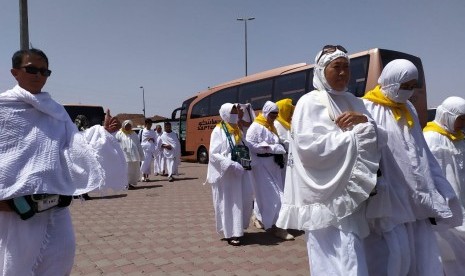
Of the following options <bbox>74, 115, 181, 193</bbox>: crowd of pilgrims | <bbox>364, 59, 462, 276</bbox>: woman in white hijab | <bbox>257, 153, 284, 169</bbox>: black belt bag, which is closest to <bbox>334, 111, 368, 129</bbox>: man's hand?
<bbox>364, 59, 462, 276</bbox>: woman in white hijab

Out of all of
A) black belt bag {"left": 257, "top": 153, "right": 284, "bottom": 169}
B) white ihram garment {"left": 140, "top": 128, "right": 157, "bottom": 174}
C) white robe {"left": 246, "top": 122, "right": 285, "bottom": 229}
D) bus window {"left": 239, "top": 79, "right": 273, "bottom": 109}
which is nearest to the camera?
white robe {"left": 246, "top": 122, "right": 285, "bottom": 229}

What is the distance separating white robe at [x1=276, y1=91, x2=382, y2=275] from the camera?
2.54 metres

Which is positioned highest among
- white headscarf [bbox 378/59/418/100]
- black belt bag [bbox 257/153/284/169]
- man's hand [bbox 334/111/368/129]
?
white headscarf [bbox 378/59/418/100]

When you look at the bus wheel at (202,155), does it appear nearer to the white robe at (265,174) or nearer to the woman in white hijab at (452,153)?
the white robe at (265,174)

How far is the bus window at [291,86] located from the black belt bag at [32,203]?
10601 millimetres

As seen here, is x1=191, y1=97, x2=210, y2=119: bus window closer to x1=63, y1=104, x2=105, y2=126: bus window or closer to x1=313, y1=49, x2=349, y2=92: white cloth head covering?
x1=63, y1=104, x2=105, y2=126: bus window

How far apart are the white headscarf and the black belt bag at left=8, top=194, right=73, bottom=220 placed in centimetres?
240

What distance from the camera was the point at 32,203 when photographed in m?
2.27

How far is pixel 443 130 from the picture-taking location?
13.0 ft

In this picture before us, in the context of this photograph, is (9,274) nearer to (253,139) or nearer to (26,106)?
(26,106)

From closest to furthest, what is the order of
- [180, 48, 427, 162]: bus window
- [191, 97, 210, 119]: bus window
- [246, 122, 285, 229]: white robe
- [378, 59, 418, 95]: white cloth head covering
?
[378, 59, 418, 95]: white cloth head covering < [246, 122, 285, 229]: white robe < [180, 48, 427, 162]: bus window < [191, 97, 210, 119]: bus window

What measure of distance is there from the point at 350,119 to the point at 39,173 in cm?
190

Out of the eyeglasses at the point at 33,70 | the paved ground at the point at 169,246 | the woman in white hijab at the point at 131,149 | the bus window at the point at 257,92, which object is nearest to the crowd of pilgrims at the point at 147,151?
the woman in white hijab at the point at 131,149

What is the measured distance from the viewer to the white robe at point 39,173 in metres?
2.27
